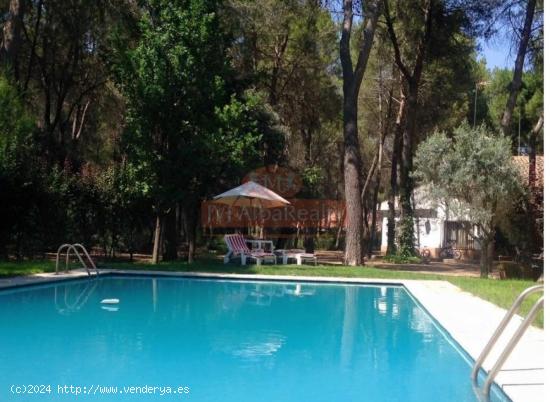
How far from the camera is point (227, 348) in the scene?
747 centimetres

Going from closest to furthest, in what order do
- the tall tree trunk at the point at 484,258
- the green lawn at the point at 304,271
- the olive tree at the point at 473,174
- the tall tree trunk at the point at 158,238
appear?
the green lawn at the point at 304,271, the olive tree at the point at 473,174, the tall tree trunk at the point at 484,258, the tall tree trunk at the point at 158,238

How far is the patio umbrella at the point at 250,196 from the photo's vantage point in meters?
17.5

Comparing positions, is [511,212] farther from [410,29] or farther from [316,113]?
[316,113]

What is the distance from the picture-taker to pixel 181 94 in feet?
56.6

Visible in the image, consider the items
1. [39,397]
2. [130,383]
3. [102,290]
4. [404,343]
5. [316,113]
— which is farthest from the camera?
[316,113]

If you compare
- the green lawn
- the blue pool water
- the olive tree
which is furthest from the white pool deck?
the olive tree

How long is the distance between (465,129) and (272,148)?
7.40 meters

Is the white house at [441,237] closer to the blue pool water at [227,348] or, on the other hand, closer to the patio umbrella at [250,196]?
the patio umbrella at [250,196]

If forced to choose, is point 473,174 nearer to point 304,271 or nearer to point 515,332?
point 304,271

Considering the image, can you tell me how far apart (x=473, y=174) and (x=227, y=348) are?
10.0 m

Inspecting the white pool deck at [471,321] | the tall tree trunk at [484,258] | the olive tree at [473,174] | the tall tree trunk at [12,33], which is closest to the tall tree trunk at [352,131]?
the olive tree at [473,174]

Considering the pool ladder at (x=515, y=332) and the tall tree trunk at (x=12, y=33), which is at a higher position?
the tall tree trunk at (x=12, y=33)

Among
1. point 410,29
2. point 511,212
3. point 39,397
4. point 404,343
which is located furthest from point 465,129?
point 39,397

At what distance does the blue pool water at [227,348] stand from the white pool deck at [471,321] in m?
0.22
